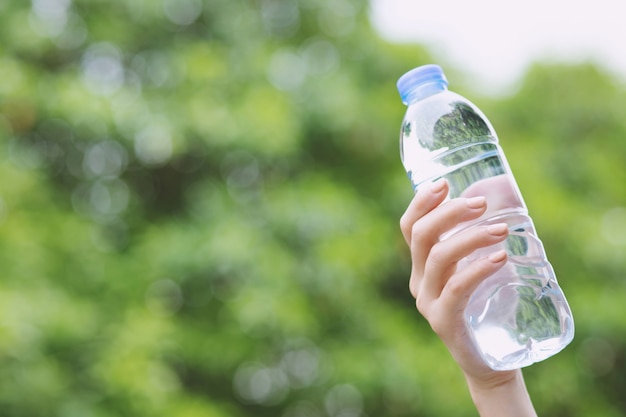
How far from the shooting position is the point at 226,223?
13.4 ft

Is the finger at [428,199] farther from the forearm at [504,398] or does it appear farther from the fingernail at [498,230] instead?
the forearm at [504,398]

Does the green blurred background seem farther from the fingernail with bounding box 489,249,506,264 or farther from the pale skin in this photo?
the fingernail with bounding box 489,249,506,264

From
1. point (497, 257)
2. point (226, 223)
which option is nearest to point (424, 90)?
point (497, 257)

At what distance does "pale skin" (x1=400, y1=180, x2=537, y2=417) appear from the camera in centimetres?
104

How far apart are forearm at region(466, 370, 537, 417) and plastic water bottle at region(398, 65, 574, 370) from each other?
1.2 inches

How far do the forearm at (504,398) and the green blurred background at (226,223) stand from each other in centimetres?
280

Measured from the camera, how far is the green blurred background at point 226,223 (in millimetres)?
3943

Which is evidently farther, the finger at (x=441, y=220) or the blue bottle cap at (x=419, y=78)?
the blue bottle cap at (x=419, y=78)

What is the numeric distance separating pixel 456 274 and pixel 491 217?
0.60 ft

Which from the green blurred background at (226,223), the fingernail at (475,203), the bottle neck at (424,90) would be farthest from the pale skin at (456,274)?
the green blurred background at (226,223)

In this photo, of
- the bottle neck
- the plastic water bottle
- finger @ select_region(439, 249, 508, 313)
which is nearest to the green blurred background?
the plastic water bottle

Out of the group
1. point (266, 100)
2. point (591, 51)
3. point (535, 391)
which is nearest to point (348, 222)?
point (266, 100)

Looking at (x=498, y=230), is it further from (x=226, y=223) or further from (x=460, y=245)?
(x=226, y=223)

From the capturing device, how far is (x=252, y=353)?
424 centimetres
